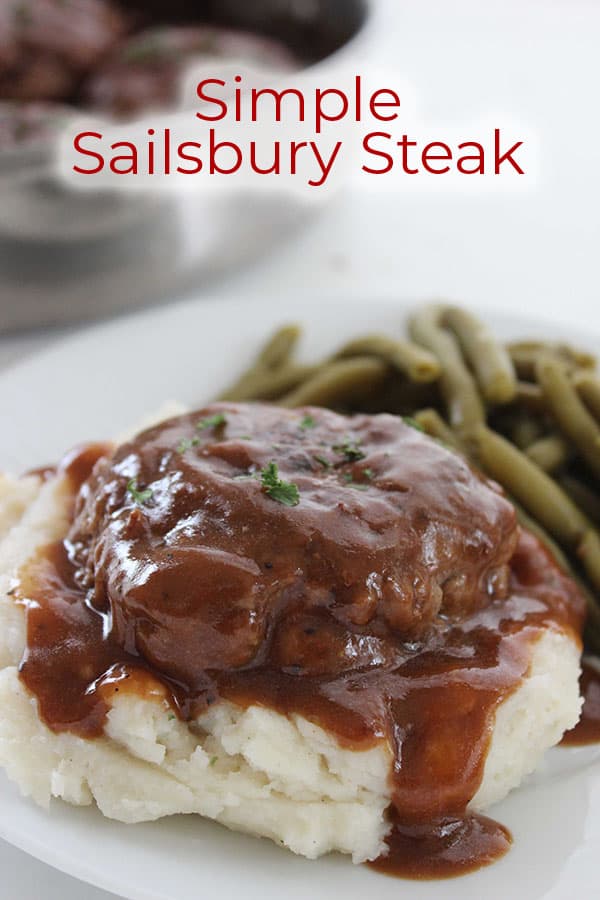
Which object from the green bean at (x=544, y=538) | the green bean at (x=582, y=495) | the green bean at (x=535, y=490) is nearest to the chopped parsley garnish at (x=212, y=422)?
the green bean at (x=535, y=490)

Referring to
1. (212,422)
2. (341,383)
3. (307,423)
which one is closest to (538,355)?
(341,383)

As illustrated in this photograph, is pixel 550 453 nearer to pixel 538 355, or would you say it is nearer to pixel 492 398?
pixel 492 398

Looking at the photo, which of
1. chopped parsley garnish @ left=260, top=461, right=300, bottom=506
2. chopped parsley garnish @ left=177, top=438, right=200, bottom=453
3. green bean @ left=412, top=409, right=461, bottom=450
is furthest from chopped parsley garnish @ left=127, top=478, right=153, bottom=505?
green bean @ left=412, top=409, right=461, bottom=450

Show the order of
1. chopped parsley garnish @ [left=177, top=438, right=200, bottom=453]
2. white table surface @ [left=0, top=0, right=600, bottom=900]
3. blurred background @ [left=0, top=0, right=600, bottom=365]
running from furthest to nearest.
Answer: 1. white table surface @ [left=0, top=0, right=600, bottom=900]
2. blurred background @ [left=0, top=0, right=600, bottom=365]
3. chopped parsley garnish @ [left=177, top=438, right=200, bottom=453]

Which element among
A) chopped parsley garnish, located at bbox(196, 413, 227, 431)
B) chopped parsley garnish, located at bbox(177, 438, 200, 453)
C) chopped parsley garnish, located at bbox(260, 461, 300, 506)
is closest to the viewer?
chopped parsley garnish, located at bbox(260, 461, 300, 506)

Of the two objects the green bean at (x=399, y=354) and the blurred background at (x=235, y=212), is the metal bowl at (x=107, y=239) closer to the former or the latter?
the blurred background at (x=235, y=212)

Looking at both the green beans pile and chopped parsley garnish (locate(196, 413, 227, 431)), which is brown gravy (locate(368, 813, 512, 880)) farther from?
chopped parsley garnish (locate(196, 413, 227, 431))

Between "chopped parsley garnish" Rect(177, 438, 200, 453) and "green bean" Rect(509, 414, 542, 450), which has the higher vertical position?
"chopped parsley garnish" Rect(177, 438, 200, 453)
